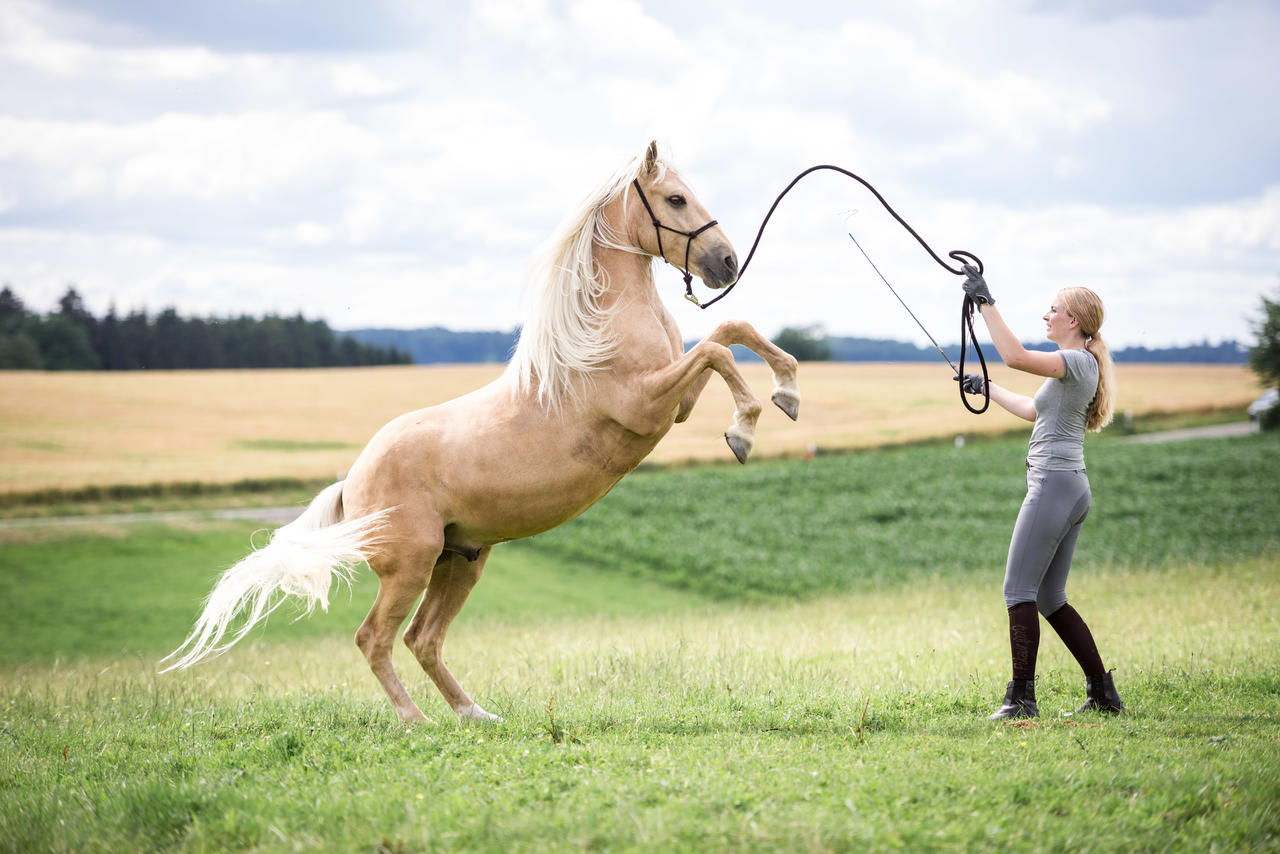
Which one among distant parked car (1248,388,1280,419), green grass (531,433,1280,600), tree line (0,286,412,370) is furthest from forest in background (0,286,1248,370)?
green grass (531,433,1280,600)

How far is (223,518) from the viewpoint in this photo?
29.2 meters

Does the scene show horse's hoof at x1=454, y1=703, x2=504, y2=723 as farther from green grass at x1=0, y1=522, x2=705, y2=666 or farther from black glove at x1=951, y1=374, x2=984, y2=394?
green grass at x1=0, y1=522, x2=705, y2=666

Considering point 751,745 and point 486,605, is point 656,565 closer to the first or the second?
point 486,605

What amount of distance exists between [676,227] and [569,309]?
2.73ft

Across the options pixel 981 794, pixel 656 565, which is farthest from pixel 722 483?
pixel 981 794

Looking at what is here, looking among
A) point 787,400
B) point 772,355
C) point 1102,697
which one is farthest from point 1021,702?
point 772,355

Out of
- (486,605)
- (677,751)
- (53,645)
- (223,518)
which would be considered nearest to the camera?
(677,751)

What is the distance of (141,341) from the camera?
70.8 meters

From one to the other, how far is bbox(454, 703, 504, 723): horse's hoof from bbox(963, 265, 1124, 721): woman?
3.10 m

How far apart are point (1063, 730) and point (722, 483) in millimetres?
28266

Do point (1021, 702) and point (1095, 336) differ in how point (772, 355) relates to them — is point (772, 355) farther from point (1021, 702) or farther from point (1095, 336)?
point (1021, 702)

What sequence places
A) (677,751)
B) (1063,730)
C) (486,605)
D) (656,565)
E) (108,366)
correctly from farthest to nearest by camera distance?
(108,366)
(656,565)
(486,605)
(1063,730)
(677,751)

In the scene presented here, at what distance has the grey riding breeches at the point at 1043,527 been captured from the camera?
5.78 metres

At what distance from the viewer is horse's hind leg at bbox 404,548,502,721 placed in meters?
6.62
